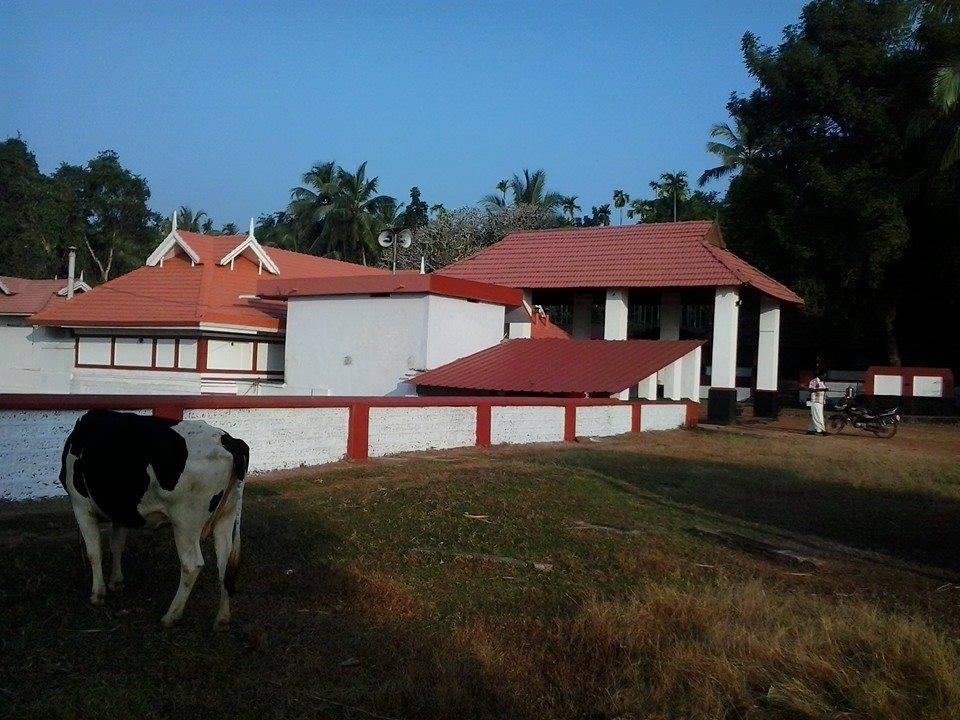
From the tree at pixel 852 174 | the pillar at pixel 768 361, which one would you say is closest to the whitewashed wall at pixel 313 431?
the pillar at pixel 768 361

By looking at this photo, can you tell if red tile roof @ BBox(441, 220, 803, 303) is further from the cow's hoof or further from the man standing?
the cow's hoof

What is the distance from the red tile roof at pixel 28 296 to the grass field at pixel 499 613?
28.6 m

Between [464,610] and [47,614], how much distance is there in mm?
2884

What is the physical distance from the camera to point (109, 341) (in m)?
31.9

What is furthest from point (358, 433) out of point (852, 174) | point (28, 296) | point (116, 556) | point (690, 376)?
point (28, 296)

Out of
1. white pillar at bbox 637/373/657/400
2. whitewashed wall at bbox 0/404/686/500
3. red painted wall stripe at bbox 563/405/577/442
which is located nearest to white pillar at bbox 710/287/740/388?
white pillar at bbox 637/373/657/400

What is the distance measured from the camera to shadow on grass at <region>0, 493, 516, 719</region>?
5297 millimetres

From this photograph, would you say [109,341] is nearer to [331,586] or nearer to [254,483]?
[254,483]

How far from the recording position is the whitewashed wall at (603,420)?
21.5 m

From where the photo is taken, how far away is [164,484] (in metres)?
6.48

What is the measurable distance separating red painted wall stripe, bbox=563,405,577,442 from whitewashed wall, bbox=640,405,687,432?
3334 millimetres

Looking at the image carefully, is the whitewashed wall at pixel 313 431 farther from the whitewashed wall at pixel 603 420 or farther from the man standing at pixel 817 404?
the man standing at pixel 817 404

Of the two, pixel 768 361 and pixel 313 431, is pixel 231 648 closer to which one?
pixel 313 431

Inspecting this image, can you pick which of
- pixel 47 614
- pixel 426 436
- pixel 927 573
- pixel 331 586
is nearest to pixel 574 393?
pixel 426 436
